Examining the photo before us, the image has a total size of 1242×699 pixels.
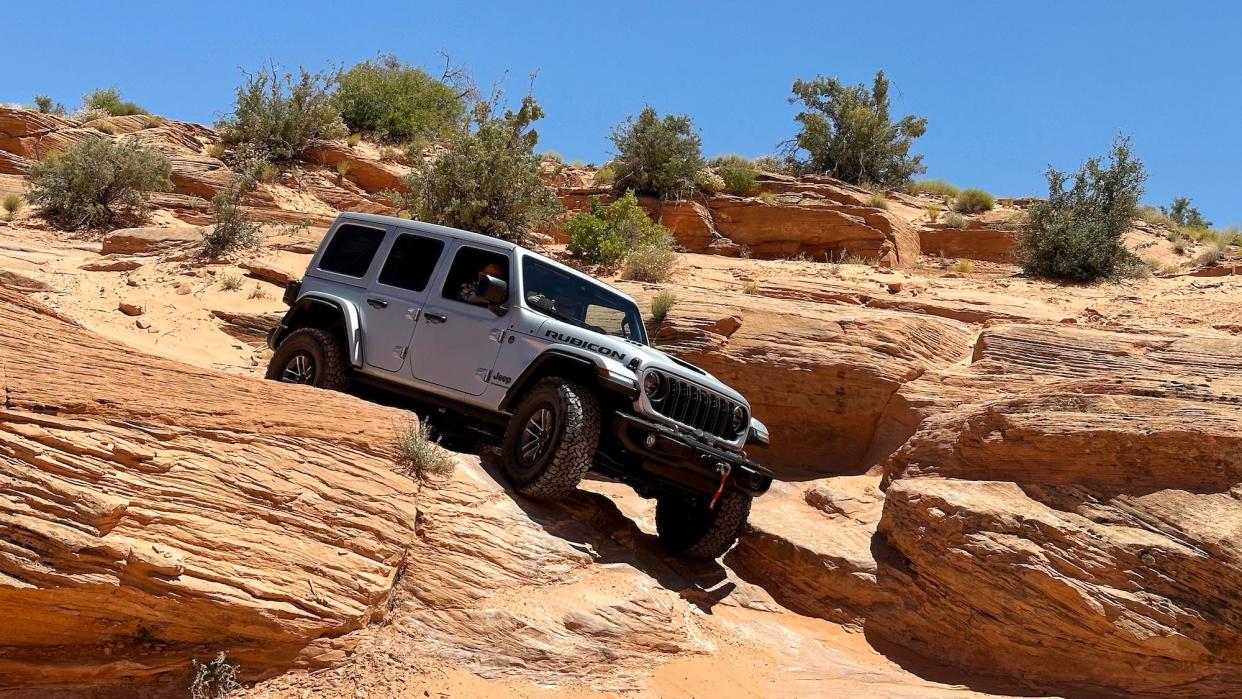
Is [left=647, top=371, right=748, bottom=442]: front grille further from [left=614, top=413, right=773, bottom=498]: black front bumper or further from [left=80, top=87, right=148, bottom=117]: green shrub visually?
[left=80, top=87, right=148, bottom=117]: green shrub

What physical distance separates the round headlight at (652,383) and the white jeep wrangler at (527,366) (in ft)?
0.04

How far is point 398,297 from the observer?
27.7ft

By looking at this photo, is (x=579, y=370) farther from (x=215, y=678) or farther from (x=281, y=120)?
(x=281, y=120)

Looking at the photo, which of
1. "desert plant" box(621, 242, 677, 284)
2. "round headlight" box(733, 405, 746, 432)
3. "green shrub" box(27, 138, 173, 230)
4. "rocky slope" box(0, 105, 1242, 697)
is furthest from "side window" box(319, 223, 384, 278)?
"green shrub" box(27, 138, 173, 230)

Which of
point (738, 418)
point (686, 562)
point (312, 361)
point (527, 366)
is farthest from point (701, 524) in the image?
point (312, 361)

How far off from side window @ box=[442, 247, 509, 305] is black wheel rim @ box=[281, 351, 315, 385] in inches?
54.0

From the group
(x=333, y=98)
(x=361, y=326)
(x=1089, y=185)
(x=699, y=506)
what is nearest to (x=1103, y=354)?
(x=699, y=506)

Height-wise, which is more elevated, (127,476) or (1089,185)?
(1089,185)

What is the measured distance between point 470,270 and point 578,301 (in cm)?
97

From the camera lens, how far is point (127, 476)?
197 inches

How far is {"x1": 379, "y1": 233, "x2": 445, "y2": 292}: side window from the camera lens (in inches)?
332

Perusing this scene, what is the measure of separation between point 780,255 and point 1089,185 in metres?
6.59

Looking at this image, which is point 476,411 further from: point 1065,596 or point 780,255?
point 780,255

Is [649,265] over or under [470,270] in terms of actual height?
over
